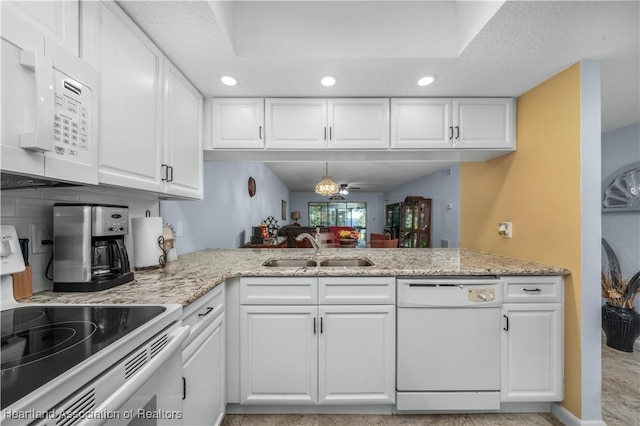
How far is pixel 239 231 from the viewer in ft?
13.0

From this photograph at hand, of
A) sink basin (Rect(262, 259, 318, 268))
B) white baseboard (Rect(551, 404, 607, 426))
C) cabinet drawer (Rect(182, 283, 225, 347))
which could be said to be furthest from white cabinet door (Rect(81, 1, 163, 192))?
white baseboard (Rect(551, 404, 607, 426))

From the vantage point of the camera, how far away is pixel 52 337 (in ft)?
2.39

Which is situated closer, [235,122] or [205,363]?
[205,363]

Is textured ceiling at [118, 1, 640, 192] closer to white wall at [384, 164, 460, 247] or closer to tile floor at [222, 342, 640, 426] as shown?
tile floor at [222, 342, 640, 426]

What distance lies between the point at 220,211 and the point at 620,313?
4057 mm

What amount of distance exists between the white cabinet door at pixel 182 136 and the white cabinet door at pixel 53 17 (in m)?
0.56

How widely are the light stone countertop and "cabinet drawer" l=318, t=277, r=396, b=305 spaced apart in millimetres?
46

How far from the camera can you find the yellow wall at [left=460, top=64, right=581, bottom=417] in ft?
5.32

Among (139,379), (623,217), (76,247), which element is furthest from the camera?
(623,217)

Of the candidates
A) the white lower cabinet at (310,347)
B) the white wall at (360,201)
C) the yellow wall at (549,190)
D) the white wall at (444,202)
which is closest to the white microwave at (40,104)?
the white lower cabinet at (310,347)

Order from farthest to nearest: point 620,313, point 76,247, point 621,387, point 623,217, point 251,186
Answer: point 251,186
point 623,217
point 620,313
point 621,387
point 76,247

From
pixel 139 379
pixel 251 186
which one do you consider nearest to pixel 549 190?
pixel 139 379

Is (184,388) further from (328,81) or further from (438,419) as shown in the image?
(328,81)

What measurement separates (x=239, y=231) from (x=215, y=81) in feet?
8.10
